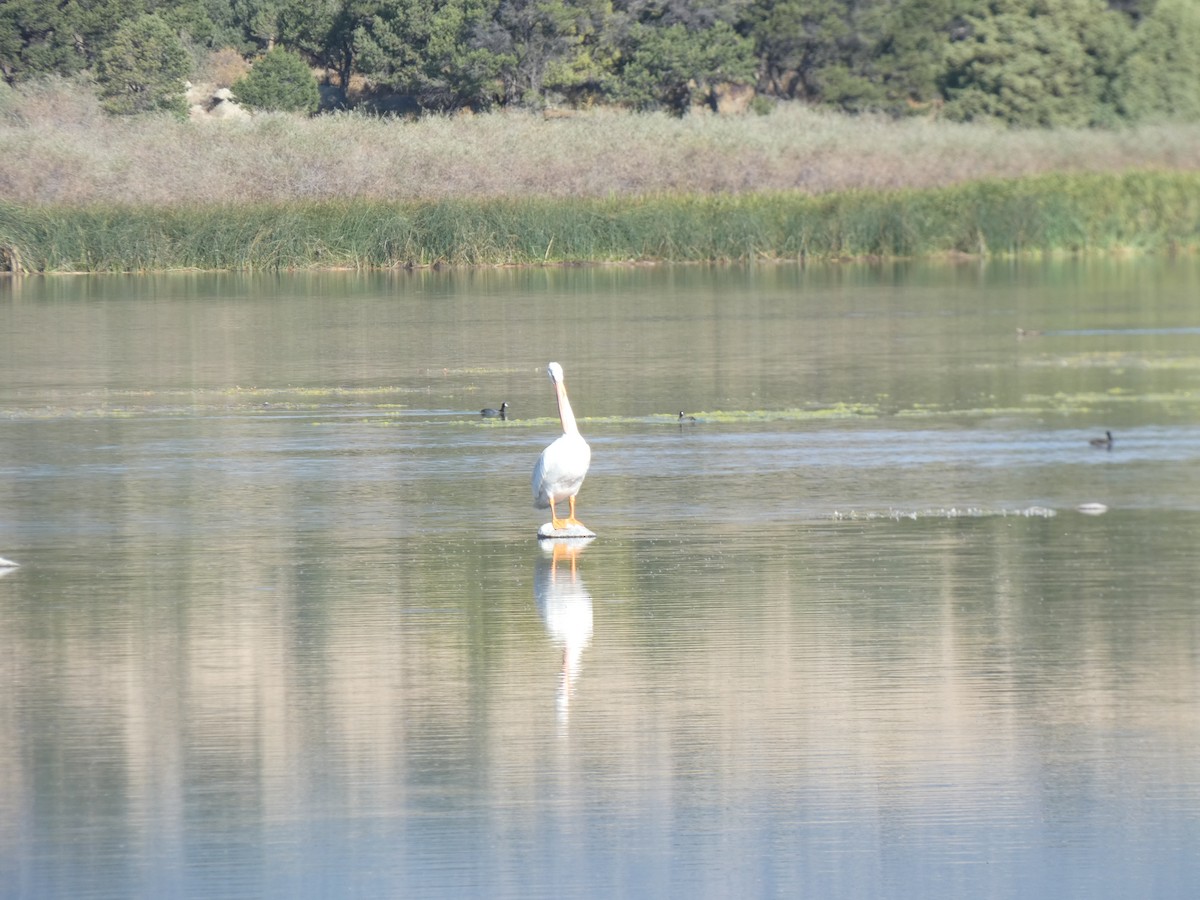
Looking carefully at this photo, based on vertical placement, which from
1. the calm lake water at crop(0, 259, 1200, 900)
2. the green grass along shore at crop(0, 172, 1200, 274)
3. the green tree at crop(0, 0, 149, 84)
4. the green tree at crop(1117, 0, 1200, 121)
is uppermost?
the green tree at crop(0, 0, 149, 84)

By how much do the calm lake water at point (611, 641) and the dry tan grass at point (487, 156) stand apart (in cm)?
2274

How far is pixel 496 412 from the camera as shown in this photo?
17094 mm

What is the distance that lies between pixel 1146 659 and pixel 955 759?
1.65 m

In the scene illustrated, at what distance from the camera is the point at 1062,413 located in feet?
54.6

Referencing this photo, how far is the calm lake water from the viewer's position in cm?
601

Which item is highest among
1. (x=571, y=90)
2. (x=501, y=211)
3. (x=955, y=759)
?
(x=571, y=90)

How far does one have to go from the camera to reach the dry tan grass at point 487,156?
41.1 m

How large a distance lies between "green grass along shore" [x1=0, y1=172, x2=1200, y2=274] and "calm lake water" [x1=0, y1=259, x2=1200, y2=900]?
18267 mm

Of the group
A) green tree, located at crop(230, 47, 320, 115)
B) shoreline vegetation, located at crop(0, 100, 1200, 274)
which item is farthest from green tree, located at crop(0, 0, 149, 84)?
shoreline vegetation, located at crop(0, 100, 1200, 274)

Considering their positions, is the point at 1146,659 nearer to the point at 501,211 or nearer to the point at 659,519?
the point at 659,519

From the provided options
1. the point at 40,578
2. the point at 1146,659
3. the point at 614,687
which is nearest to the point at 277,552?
the point at 40,578

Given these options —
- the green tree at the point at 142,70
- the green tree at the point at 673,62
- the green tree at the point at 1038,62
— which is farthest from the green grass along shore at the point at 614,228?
the green tree at the point at 673,62

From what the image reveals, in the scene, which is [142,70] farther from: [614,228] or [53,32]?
[614,228]

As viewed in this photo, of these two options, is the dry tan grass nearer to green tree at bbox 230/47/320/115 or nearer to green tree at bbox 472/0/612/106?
green tree at bbox 472/0/612/106
